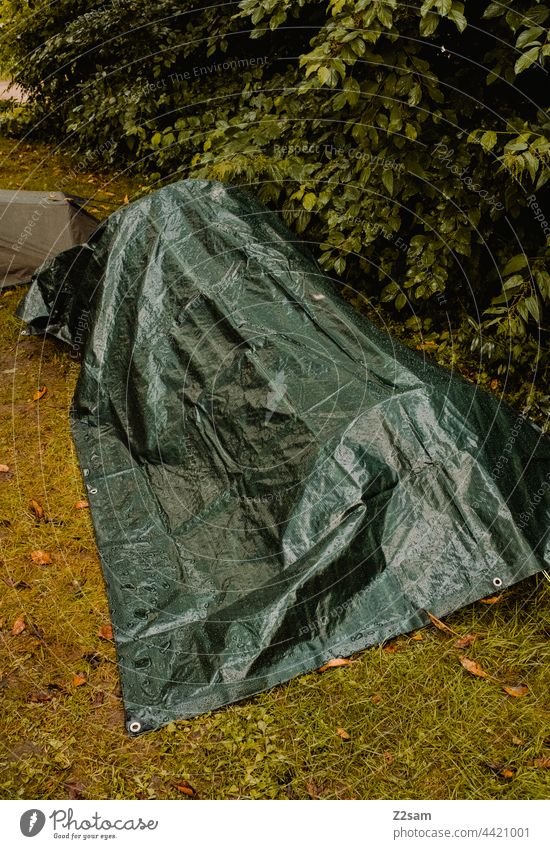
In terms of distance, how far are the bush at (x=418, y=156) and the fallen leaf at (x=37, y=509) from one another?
6.99ft

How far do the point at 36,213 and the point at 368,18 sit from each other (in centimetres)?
281

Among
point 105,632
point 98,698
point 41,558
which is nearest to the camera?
point 98,698

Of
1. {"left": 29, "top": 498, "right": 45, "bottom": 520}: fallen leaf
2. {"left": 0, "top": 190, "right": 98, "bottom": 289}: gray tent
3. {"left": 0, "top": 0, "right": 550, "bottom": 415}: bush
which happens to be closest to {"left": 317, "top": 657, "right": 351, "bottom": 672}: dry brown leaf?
{"left": 29, "top": 498, "right": 45, "bottom": 520}: fallen leaf

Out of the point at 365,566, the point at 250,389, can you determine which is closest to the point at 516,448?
the point at 365,566

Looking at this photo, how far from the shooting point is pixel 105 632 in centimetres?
277

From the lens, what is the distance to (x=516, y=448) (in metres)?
2.93

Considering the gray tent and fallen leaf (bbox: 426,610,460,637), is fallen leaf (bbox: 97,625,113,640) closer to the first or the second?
fallen leaf (bbox: 426,610,460,637)

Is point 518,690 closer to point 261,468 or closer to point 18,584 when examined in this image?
point 261,468

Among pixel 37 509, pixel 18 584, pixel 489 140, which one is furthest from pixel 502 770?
pixel 489 140

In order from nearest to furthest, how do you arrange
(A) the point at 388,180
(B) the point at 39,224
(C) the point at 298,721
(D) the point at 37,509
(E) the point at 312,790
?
(E) the point at 312,790 < (C) the point at 298,721 < (D) the point at 37,509 < (A) the point at 388,180 < (B) the point at 39,224

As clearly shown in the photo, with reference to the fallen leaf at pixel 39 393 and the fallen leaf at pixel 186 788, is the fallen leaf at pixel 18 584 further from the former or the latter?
the fallen leaf at pixel 39 393

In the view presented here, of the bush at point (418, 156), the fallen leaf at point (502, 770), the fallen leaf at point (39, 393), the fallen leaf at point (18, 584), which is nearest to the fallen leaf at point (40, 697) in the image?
the fallen leaf at point (18, 584)

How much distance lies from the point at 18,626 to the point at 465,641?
1758 millimetres
